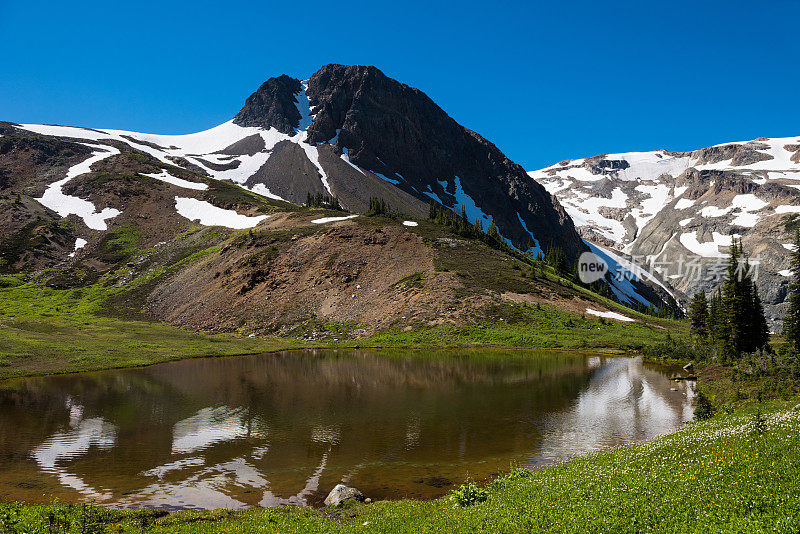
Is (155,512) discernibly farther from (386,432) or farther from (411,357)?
(411,357)

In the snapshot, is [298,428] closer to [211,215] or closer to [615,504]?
[615,504]

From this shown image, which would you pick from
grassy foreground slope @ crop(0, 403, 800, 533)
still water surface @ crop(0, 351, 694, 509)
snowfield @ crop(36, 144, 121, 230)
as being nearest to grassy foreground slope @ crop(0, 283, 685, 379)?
still water surface @ crop(0, 351, 694, 509)

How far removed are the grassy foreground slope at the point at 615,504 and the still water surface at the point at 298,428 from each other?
8.69 feet

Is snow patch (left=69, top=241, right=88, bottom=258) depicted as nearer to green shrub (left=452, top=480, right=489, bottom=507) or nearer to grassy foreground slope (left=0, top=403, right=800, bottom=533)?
grassy foreground slope (left=0, top=403, right=800, bottom=533)

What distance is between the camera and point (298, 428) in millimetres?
26953

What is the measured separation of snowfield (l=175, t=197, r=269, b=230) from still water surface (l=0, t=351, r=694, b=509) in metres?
91.0

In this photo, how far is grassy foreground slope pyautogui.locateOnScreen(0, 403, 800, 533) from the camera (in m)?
9.48

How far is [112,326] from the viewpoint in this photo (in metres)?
77.1

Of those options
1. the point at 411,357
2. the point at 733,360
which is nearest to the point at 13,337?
the point at 411,357

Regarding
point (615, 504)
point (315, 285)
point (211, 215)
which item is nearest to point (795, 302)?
point (615, 504)

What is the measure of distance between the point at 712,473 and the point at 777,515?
280 cm

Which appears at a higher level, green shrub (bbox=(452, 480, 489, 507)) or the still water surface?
green shrub (bbox=(452, 480, 489, 507))

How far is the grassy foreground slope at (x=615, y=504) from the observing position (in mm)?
9484

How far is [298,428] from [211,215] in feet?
431
